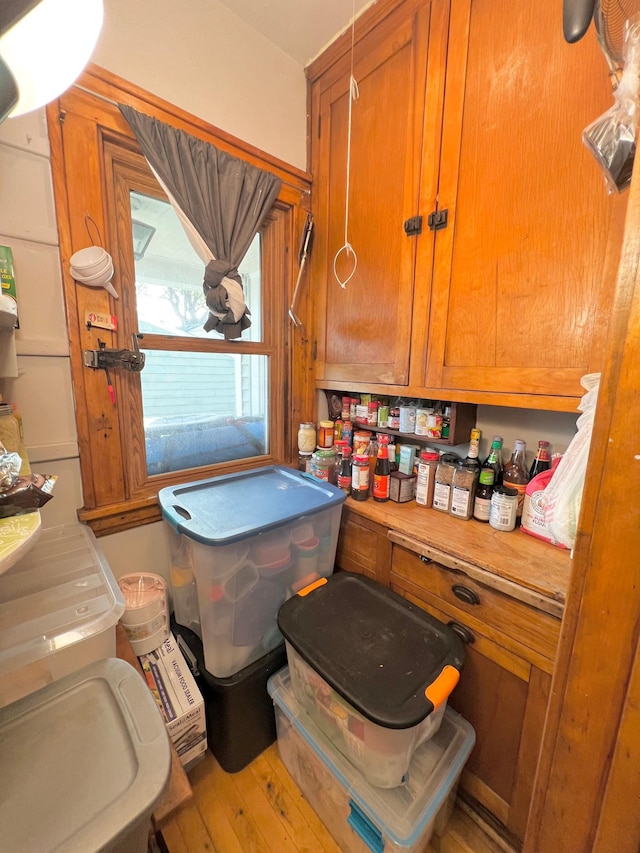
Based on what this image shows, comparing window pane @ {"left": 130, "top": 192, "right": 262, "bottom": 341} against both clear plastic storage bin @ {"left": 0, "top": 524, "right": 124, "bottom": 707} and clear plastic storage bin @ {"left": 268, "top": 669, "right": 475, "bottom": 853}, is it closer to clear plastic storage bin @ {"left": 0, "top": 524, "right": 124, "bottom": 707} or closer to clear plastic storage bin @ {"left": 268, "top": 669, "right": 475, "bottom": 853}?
clear plastic storage bin @ {"left": 0, "top": 524, "right": 124, "bottom": 707}

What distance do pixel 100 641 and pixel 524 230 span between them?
150cm

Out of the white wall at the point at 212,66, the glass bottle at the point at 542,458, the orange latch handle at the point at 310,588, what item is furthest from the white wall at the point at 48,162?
the glass bottle at the point at 542,458

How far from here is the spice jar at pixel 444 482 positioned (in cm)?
119

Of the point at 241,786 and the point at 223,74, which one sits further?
the point at 223,74

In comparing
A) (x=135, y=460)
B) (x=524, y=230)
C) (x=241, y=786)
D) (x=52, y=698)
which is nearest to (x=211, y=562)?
(x=52, y=698)

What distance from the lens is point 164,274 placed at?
4.09 feet

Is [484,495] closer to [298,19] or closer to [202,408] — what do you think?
[202,408]

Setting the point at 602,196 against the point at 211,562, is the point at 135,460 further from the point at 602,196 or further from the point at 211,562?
the point at 602,196

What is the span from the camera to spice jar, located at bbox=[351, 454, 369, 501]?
1.28 meters

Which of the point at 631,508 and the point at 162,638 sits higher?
the point at 631,508

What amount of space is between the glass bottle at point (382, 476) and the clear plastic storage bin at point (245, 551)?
186 mm

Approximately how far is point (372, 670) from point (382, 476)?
0.64 meters

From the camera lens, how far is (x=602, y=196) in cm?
79

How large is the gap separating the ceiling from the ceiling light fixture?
119cm
